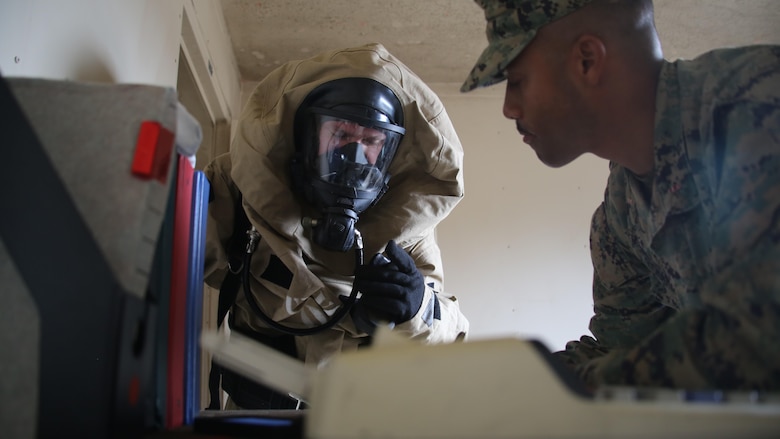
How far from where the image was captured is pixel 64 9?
908mm

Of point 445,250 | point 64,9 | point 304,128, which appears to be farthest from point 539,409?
point 445,250

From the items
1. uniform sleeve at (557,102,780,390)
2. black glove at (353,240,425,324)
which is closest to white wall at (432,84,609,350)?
black glove at (353,240,425,324)

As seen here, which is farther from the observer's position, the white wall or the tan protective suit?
the white wall

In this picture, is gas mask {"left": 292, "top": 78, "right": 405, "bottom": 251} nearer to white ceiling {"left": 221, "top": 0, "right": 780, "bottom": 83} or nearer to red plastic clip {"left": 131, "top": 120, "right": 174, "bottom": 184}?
red plastic clip {"left": 131, "top": 120, "right": 174, "bottom": 184}

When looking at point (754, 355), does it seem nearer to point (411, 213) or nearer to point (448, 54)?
point (411, 213)

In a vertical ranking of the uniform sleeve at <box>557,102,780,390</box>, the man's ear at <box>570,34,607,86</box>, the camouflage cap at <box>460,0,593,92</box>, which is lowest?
the uniform sleeve at <box>557,102,780,390</box>

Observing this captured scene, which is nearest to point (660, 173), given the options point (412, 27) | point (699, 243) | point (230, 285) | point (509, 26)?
point (699, 243)

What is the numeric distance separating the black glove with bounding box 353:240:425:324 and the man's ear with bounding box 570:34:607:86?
533 millimetres

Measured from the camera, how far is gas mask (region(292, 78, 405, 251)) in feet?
4.17

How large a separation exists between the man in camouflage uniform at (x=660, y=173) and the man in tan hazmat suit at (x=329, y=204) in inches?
14.5

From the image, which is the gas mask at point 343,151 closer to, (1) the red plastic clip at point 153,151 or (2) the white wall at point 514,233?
(1) the red plastic clip at point 153,151

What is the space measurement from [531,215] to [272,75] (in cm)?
196

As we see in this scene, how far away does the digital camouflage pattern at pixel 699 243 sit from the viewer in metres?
0.51

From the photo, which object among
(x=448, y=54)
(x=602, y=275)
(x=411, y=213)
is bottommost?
(x=602, y=275)
